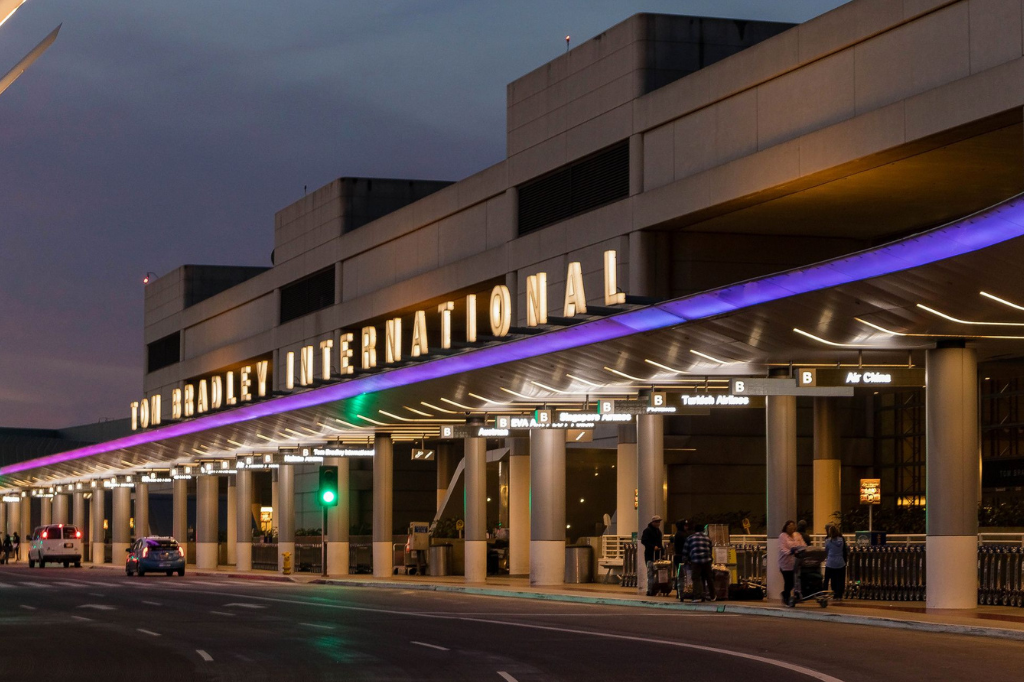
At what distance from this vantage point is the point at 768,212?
40.6 meters

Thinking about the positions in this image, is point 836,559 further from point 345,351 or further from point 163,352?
point 163,352

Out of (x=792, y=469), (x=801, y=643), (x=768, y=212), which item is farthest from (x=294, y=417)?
(x=801, y=643)

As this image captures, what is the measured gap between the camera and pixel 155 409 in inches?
3236

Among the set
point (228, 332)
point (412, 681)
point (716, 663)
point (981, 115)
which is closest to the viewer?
point (412, 681)

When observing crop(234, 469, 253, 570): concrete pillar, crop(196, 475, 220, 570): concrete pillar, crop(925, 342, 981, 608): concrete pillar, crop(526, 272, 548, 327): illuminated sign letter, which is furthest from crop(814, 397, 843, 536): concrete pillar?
crop(196, 475, 220, 570): concrete pillar

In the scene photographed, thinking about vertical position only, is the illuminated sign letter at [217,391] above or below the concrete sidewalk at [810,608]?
above

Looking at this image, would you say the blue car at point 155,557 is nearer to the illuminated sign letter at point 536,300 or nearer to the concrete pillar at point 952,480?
the illuminated sign letter at point 536,300

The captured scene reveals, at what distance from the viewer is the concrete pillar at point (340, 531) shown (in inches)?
2270

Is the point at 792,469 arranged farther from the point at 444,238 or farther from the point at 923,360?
the point at 444,238

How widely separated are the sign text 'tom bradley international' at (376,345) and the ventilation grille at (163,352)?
245 cm

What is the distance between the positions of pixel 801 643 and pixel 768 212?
19779 millimetres

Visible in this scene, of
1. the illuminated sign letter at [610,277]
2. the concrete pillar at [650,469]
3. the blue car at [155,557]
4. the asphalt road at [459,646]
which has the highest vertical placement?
the illuminated sign letter at [610,277]

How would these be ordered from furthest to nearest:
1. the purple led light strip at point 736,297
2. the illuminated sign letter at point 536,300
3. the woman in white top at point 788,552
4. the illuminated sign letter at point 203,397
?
the illuminated sign letter at point 203,397, the illuminated sign letter at point 536,300, the woman in white top at point 788,552, the purple led light strip at point 736,297

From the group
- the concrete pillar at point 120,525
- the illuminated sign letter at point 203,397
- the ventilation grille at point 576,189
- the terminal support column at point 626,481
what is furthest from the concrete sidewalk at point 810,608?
the concrete pillar at point 120,525
